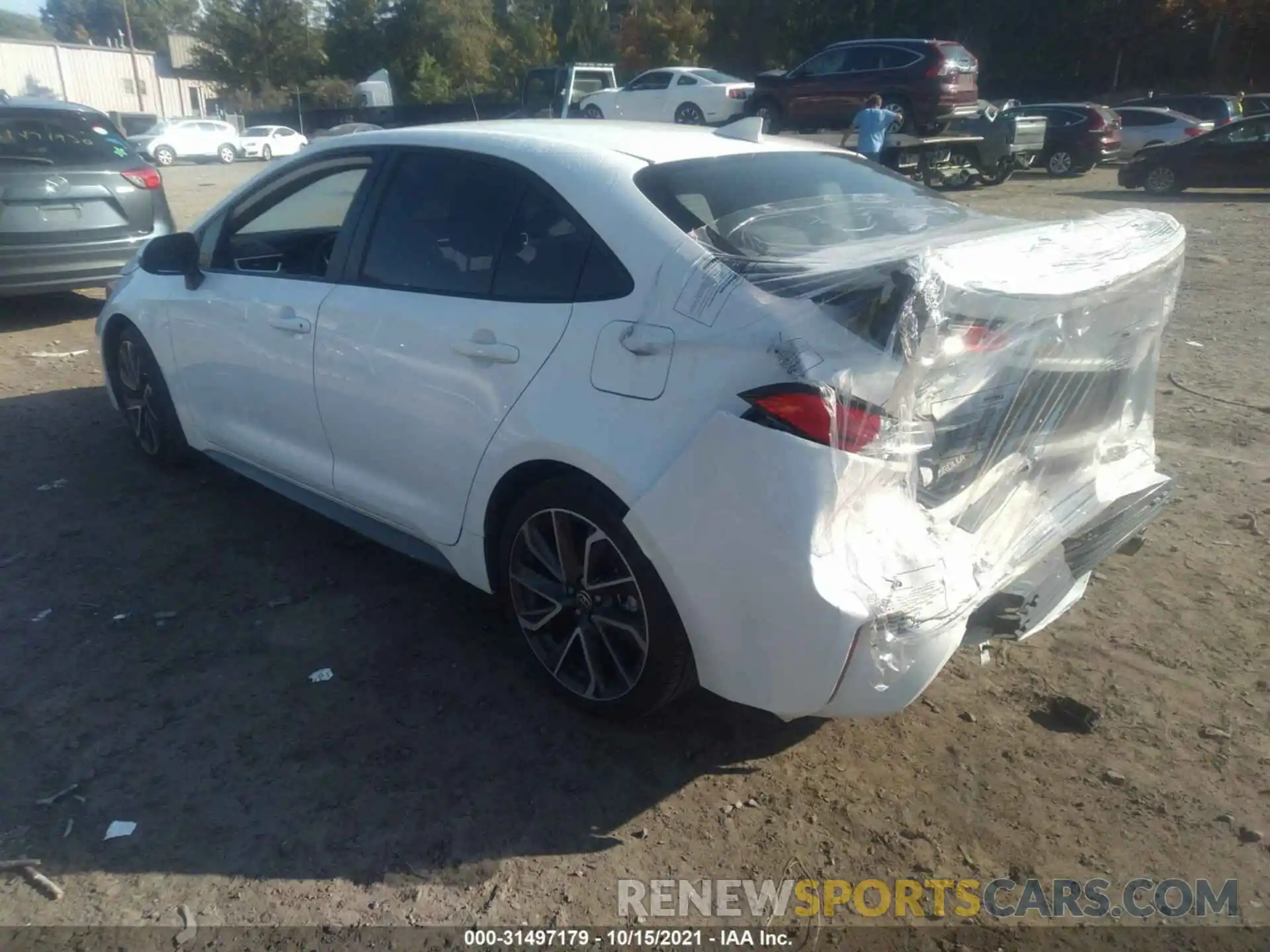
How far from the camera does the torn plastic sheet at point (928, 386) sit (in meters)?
2.49

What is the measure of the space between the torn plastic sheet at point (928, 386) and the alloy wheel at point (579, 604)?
339mm

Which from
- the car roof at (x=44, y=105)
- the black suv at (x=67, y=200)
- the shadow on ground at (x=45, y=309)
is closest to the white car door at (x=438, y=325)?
the black suv at (x=67, y=200)

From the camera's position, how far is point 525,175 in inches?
132

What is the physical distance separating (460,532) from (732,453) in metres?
1.25

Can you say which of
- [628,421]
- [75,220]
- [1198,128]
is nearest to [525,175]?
[628,421]

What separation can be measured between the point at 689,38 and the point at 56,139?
4359 cm

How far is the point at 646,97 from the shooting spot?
2539 cm

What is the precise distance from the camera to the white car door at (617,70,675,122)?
25.1 meters

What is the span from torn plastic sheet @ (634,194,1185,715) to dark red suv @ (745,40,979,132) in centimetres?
1706

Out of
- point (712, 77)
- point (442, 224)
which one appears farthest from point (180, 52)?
point (442, 224)

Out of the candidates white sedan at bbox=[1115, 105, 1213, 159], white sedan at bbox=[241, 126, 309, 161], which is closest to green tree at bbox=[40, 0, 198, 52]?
white sedan at bbox=[241, 126, 309, 161]

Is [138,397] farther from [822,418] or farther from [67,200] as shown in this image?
[822,418]

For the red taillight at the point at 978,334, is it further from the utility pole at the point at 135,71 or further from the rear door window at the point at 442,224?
the utility pole at the point at 135,71

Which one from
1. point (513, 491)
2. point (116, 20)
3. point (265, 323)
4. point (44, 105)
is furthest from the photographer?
point (116, 20)
